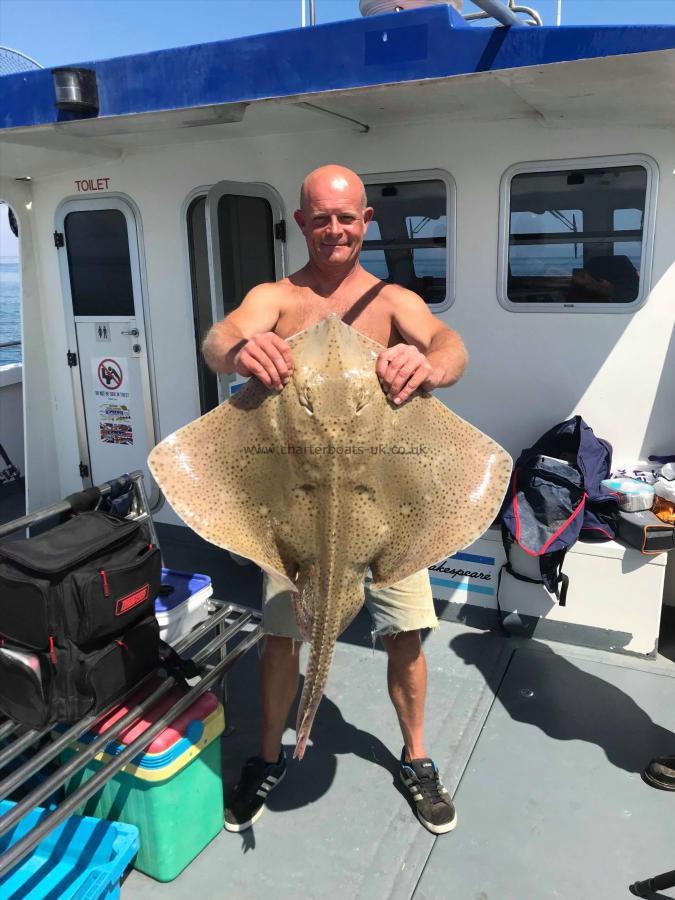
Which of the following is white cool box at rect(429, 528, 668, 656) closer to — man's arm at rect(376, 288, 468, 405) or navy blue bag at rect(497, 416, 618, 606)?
navy blue bag at rect(497, 416, 618, 606)

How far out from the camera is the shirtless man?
2.04m

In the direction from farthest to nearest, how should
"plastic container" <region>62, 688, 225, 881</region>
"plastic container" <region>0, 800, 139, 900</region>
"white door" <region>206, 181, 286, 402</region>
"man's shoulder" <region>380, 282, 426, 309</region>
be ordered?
"white door" <region>206, 181, 286, 402</region>
"man's shoulder" <region>380, 282, 426, 309</region>
"plastic container" <region>62, 688, 225, 881</region>
"plastic container" <region>0, 800, 139, 900</region>

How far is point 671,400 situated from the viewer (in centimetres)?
436

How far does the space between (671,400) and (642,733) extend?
2120mm

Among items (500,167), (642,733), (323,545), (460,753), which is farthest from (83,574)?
(500,167)

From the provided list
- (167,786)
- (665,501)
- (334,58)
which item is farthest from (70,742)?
(665,501)

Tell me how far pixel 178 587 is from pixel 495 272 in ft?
9.58

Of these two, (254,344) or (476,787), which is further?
(476,787)

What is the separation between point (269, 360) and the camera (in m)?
1.98

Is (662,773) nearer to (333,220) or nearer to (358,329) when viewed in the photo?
(358,329)

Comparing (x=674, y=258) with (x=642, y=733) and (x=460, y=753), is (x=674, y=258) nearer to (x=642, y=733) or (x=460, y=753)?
(x=642, y=733)

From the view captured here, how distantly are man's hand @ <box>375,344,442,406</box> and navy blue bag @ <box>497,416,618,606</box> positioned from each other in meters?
2.28

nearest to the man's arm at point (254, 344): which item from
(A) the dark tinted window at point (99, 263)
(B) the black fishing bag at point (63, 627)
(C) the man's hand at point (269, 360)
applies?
(C) the man's hand at point (269, 360)

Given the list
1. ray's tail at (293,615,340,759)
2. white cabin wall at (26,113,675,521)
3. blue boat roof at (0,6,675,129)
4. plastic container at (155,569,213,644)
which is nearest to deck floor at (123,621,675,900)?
plastic container at (155,569,213,644)
